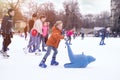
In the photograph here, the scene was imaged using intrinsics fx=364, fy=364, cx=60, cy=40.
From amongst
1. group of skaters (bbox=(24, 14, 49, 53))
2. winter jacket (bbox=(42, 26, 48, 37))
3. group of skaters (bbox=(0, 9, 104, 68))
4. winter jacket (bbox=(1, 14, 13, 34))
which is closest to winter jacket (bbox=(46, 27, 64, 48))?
group of skaters (bbox=(0, 9, 104, 68))

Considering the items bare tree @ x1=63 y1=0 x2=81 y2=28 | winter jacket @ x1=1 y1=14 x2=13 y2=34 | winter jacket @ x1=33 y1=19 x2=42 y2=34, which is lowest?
bare tree @ x1=63 y1=0 x2=81 y2=28

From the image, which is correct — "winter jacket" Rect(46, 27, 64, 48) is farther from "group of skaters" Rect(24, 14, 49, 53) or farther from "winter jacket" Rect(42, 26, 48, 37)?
"winter jacket" Rect(42, 26, 48, 37)

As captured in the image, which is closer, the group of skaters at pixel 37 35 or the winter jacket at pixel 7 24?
the group of skaters at pixel 37 35

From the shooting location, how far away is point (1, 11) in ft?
220

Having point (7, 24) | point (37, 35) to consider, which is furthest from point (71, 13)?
point (7, 24)

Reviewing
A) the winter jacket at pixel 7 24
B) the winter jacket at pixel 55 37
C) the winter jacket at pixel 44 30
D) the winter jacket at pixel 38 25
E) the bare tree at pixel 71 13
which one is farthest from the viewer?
the bare tree at pixel 71 13

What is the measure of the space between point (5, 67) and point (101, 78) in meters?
3.05

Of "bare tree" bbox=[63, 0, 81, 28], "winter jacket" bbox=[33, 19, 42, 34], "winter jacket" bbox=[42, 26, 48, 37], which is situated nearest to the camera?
"winter jacket" bbox=[33, 19, 42, 34]

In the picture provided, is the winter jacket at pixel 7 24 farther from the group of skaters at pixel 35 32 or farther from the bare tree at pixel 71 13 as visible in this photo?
the bare tree at pixel 71 13

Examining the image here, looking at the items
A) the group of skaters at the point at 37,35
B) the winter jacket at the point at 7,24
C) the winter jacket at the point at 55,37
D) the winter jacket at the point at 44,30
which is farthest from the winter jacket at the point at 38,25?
the winter jacket at the point at 55,37

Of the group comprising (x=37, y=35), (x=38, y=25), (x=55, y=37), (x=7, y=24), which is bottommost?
(x=37, y=35)

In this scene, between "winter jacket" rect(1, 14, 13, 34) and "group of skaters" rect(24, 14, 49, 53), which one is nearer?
"winter jacket" rect(1, 14, 13, 34)

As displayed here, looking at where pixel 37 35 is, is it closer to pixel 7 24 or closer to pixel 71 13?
pixel 7 24

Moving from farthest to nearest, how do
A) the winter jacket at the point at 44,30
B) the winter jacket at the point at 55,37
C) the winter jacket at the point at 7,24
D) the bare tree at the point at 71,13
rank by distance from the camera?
the bare tree at the point at 71,13 < the winter jacket at the point at 44,30 < the winter jacket at the point at 7,24 < the winter jacket at the point at 55,37
